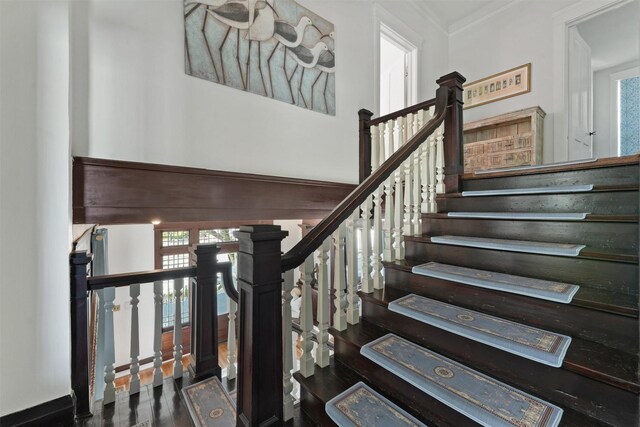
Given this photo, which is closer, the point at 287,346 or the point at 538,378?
the point at 538,378

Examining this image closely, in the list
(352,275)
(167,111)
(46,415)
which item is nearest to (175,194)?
(167,111)

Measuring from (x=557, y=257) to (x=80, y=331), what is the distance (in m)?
2.46

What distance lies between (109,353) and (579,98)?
539 cm

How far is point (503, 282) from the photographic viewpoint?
1.38 meters

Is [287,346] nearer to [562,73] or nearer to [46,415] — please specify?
[46,415]

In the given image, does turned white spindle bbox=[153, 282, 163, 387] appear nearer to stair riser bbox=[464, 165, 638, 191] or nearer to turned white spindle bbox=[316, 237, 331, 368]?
turned white spindle bbox=[316, 237, 331, 368]

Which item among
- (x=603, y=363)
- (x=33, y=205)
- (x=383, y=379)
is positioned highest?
(x=33, y=205)

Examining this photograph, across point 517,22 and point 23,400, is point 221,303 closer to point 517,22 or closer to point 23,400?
point 23,400

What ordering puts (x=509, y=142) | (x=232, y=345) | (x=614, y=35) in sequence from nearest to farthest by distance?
(x=232, y=345)
(x=509, y=142)
(x=614, y=35)

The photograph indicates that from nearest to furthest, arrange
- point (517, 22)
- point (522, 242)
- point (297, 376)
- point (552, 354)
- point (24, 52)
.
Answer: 1. point (552, 354)
2. point (24, 52)
3. point (297, 376)
4. point (522, 242)
5. point (517, 22)

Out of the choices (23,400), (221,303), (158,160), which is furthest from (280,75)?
(221,303)

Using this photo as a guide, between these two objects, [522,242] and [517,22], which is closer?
[522,242]

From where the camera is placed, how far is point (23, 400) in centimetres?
130

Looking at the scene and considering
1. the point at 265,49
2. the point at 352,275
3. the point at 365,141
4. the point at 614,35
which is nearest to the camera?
the point at 352,275
